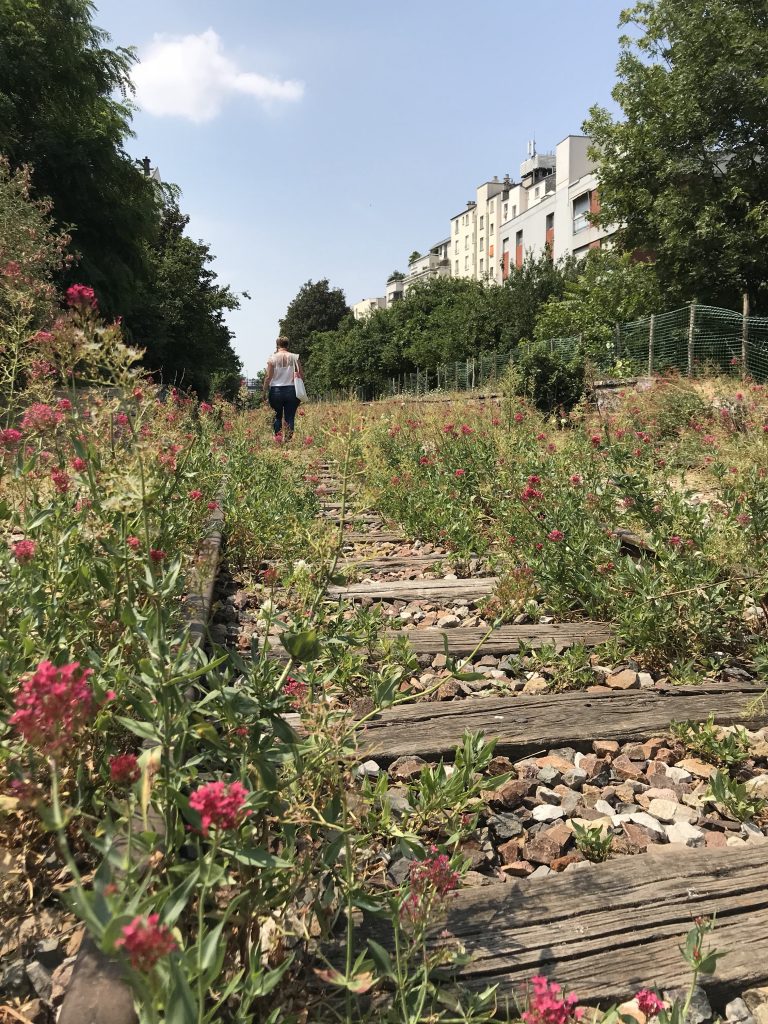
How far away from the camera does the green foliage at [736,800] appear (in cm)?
202

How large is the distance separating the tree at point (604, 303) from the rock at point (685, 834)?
19735mm

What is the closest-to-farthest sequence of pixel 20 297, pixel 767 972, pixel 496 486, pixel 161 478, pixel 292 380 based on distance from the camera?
pixel 767 972
pixel 161 478
pixel 20 297
pixel 496 486
pixel 292 380

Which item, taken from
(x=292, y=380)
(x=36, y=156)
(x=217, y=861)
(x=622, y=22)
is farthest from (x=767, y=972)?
(x=622, y=22)

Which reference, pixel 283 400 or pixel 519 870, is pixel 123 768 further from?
pixel 283 400

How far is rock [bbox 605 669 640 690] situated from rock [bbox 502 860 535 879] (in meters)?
1.23

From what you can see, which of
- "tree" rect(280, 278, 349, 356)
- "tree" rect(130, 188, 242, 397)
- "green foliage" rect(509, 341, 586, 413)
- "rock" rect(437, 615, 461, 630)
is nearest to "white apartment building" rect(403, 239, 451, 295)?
"tree" rect(280, 278, 349, 356)

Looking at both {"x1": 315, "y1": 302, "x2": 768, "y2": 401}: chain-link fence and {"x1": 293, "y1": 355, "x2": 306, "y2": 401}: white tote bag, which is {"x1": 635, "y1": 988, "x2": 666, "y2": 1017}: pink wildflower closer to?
{"x1": 293, "y1": 355, "x2": 306, "y2": 401}: white tote bag

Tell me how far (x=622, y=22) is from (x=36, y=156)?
19.1m

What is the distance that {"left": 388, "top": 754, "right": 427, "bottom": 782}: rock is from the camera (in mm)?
2227

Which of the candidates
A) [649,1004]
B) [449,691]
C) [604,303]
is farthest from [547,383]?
[604,303]

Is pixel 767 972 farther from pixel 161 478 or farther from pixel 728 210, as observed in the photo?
pixel 728 210

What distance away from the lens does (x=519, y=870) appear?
1.86 metres

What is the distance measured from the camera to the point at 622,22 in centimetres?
2406

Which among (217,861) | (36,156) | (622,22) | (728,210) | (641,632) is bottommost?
(641,632)
